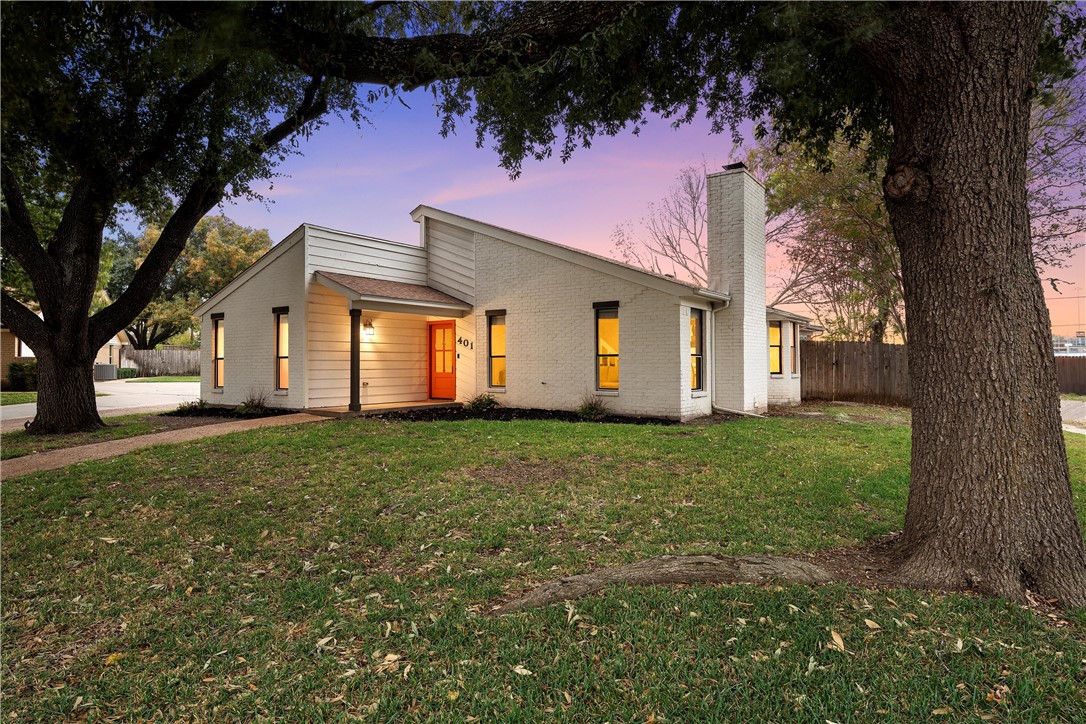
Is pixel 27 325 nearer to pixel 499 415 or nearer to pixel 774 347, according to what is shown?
pixel 499 415

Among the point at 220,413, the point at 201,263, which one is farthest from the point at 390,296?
the point at 201,263

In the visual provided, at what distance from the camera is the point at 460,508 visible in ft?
17.4

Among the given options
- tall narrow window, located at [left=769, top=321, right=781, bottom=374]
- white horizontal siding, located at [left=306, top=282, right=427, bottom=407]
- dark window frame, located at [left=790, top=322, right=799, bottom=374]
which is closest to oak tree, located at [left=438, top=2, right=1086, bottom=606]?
white horizontal siding, located at [left=306, top=282, right=427, bottom=407]

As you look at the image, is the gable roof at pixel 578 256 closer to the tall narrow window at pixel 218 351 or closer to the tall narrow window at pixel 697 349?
the tall narrow window at pixel 697 349

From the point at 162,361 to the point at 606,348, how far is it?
119ft

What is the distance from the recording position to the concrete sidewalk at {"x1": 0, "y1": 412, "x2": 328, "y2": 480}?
23.0 ft

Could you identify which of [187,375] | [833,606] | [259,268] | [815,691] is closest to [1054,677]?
[833,606]

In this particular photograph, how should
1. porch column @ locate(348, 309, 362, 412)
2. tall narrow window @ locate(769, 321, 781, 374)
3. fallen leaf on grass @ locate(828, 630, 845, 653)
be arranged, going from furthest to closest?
tall narrow window @ locate(769, 321, 781, 374)
porch column @ locate(348, 309, 362, 412)
fallen leaf on grass @ locate(828, 630, 845, 653)

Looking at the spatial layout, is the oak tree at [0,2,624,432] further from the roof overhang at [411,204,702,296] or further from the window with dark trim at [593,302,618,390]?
the window with dark trim at [593,302,618,390]

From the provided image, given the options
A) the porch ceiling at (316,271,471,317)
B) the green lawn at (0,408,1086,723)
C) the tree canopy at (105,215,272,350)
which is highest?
the tree canopy at (105,215,272,350)

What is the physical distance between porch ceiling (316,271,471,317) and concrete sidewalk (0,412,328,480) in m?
2.70

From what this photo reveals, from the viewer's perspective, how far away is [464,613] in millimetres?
3211

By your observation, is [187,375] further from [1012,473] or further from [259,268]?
[1012,473]

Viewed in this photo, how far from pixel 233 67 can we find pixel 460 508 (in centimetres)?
700
